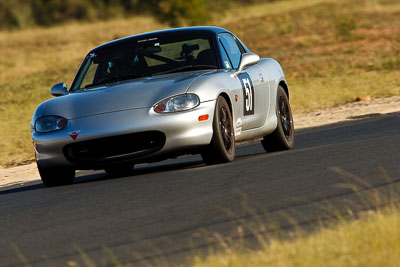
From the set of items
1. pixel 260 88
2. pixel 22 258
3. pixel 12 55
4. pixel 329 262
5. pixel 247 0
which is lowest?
pixel 247 0

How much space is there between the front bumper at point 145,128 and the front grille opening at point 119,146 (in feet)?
0.05

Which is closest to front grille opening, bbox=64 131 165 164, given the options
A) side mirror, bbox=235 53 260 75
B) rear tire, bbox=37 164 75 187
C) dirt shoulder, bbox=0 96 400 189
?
rear tire, bbox=37 164 75 187

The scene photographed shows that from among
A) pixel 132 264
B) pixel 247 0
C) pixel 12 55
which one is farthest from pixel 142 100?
pixel 247 0

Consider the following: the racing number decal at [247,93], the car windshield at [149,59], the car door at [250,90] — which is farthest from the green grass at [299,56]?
the racing number decal at [247,93]

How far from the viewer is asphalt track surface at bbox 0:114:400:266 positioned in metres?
6.16

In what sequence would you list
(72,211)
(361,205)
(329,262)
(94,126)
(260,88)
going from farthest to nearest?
(260,88), (94,126), (72,211), (361,205), (329,262)

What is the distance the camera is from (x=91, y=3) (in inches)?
3632

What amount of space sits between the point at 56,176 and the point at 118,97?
108 cm

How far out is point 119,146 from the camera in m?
9.39

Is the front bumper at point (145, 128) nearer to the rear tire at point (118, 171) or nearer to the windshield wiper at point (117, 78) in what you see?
the windshield wiper at point (117, 78)

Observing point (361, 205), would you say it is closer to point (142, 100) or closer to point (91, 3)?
point (142, 100)

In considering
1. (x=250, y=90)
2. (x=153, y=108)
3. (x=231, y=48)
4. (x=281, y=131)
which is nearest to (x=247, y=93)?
(x=250, y=90)

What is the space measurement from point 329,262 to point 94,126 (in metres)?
4.88

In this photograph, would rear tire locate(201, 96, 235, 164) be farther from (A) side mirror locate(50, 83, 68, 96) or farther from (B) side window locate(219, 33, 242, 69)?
(A) side mirror locate(50, 83, 68, 96)
